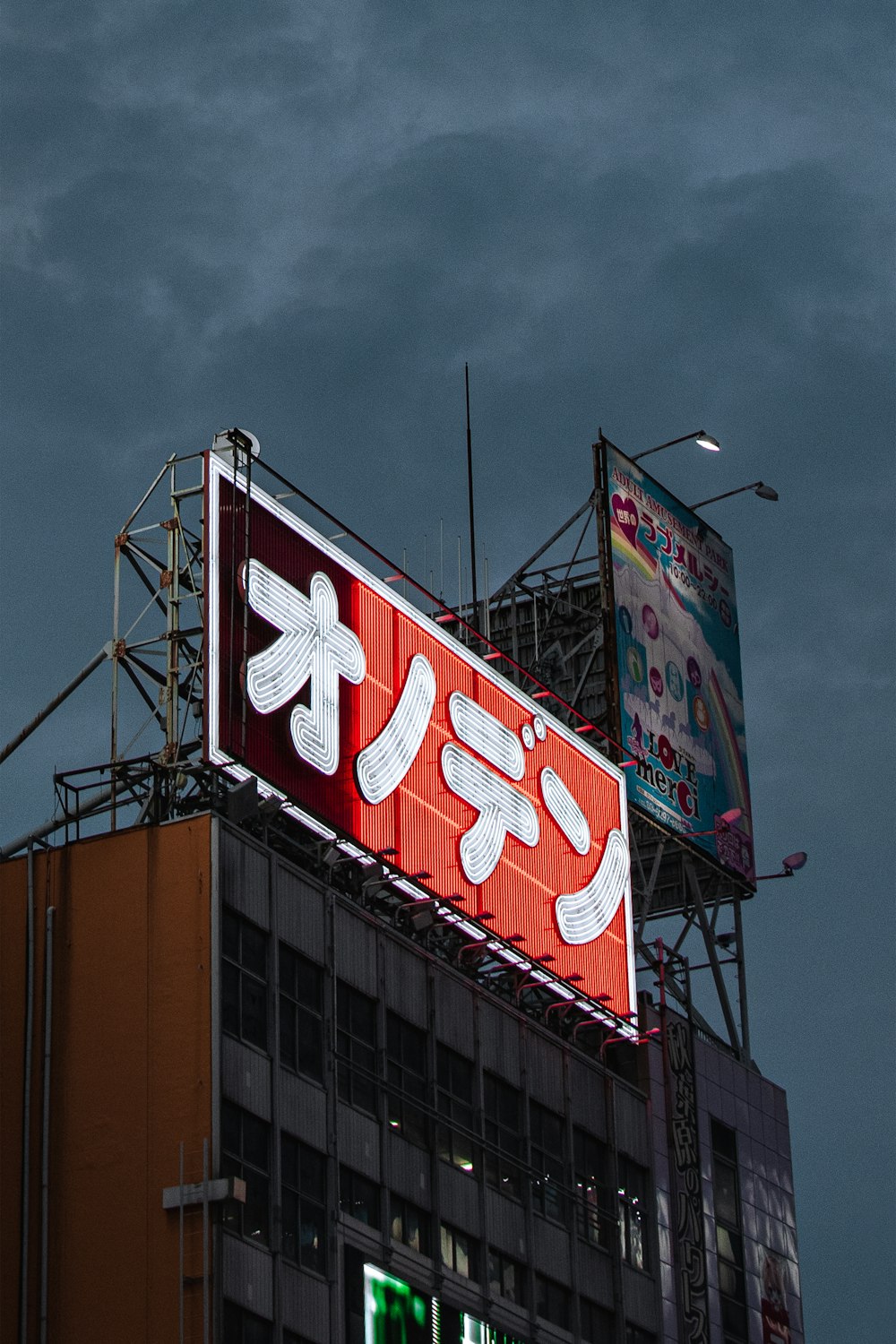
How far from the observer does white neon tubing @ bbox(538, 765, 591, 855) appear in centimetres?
6219

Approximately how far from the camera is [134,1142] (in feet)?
153

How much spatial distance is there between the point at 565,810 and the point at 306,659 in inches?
426

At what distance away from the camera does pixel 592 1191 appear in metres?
59.2

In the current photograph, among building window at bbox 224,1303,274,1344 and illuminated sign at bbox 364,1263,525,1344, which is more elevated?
illuminated sign at bbox 364,1263,525,1344

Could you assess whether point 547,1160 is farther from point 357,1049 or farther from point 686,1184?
point 357,1049

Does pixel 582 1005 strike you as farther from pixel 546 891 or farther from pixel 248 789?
pixel 248 789

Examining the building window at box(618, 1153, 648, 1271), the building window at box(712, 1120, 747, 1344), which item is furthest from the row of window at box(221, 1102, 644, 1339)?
the building window at box(712, 1120, 747, 1344)

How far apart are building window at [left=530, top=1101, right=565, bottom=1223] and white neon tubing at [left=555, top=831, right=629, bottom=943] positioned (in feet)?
14.7

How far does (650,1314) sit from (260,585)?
61.8 ft

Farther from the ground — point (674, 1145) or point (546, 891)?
point (546, 891)

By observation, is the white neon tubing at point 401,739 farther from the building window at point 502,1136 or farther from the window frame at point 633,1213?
the window frame at point 633,1213

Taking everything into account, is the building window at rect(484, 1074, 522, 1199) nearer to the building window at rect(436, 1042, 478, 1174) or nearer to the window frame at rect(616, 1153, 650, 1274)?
the building window at rect(436, 1042, 478, 1174)

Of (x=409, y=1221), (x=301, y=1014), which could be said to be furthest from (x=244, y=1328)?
(x=409, y=1221)

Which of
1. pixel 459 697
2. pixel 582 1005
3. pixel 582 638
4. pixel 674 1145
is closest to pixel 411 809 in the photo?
pixel 459 697
